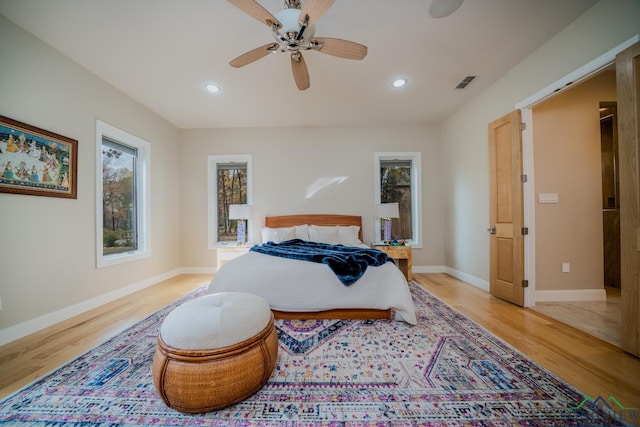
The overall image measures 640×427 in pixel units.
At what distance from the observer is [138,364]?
5.69ft

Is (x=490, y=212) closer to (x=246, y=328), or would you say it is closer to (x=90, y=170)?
(x=246, y=328)

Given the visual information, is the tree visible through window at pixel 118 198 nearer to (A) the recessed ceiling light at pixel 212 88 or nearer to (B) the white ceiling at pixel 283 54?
(B) the white ceiling at pixel 283 54

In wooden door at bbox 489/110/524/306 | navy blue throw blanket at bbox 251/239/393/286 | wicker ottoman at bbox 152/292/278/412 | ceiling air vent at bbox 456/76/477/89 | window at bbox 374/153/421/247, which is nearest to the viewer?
wicker ottoman at bbox 152/292/278/412

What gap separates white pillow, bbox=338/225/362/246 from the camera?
157 inches

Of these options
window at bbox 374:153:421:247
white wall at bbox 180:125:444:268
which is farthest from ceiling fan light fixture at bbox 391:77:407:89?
window at bbox 374:153:421:247

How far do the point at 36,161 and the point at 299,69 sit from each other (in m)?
Result: 2.68

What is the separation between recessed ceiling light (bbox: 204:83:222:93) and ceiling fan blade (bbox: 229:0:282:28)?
5.59ft

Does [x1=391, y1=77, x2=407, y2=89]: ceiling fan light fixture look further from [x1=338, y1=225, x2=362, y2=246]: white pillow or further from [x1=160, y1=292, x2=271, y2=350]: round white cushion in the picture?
[x1=160, y1=292, x2=271, y2=350]: round white cushion

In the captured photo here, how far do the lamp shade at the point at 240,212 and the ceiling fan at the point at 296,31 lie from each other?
246 centimetres

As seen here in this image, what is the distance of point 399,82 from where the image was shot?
3145mm

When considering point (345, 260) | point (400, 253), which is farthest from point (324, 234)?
point (345, 260)

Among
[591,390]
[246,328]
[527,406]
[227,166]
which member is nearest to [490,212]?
[591,390]

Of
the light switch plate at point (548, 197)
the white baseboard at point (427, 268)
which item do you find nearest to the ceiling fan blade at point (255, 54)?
the light switch plate at point (548, 197)

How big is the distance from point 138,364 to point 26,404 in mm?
509
